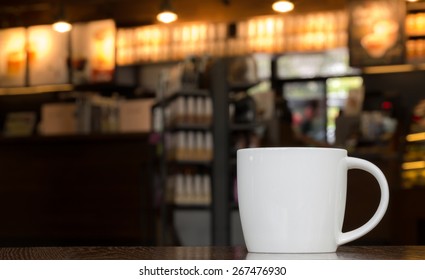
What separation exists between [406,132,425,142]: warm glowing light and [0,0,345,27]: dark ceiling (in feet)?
5.77

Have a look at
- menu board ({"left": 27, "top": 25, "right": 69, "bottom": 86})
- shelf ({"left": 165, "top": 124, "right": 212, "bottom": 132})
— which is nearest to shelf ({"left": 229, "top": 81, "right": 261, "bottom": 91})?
shelf ({"left": 165, "top": 124, "right": 212, "bottom": 132})

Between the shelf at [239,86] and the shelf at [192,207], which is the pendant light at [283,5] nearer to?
the shelf at [239,86]

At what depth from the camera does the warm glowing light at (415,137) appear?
6.04 metres

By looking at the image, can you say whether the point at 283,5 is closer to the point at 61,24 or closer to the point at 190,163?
the point at 190,163

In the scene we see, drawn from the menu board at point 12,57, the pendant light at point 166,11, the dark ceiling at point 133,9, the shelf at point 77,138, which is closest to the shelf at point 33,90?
the menu board at point 12,57

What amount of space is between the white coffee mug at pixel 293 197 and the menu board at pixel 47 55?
7.48 meters

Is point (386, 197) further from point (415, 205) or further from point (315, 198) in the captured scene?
point (415, 205)

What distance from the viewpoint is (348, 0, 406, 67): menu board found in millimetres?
6719

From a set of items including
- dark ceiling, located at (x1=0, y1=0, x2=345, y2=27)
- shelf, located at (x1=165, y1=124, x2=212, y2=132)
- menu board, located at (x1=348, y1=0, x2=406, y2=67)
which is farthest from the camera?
dark ceiling, located at (x1=0, y1=0, x2=345, y2=27)

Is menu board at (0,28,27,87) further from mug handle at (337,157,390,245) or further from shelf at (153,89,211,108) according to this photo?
mug handle at (337,157,390,245)

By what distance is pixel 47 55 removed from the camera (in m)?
8.12
